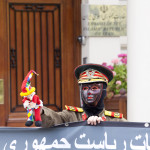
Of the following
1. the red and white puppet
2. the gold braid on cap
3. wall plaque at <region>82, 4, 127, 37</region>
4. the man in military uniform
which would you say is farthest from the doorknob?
the red and white puppet

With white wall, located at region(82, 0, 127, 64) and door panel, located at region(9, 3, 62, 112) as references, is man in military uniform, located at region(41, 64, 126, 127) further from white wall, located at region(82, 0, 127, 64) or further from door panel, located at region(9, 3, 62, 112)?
door panel, located at region(9, 3, 62, 112)

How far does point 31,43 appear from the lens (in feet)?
21.6

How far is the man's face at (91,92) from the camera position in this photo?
10.7 ft

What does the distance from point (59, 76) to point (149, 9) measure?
8.82 ft

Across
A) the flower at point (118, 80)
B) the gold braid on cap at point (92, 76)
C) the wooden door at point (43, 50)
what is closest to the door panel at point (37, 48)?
the wooden door at point (43, 50)

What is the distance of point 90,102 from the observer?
3268 mm

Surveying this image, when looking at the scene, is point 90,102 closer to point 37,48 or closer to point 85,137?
point 85,137

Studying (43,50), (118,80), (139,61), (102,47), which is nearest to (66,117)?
(139,61)

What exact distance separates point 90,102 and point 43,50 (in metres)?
3.49

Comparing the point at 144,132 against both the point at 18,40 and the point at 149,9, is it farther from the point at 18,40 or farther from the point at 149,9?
the point at 18,40

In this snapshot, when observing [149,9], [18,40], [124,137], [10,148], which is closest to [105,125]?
[124,137]

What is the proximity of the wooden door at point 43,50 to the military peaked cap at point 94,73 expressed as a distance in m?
3.20

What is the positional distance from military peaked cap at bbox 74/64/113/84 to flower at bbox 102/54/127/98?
7.62 ft

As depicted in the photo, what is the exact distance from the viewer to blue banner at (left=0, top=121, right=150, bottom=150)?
10.7 ft
